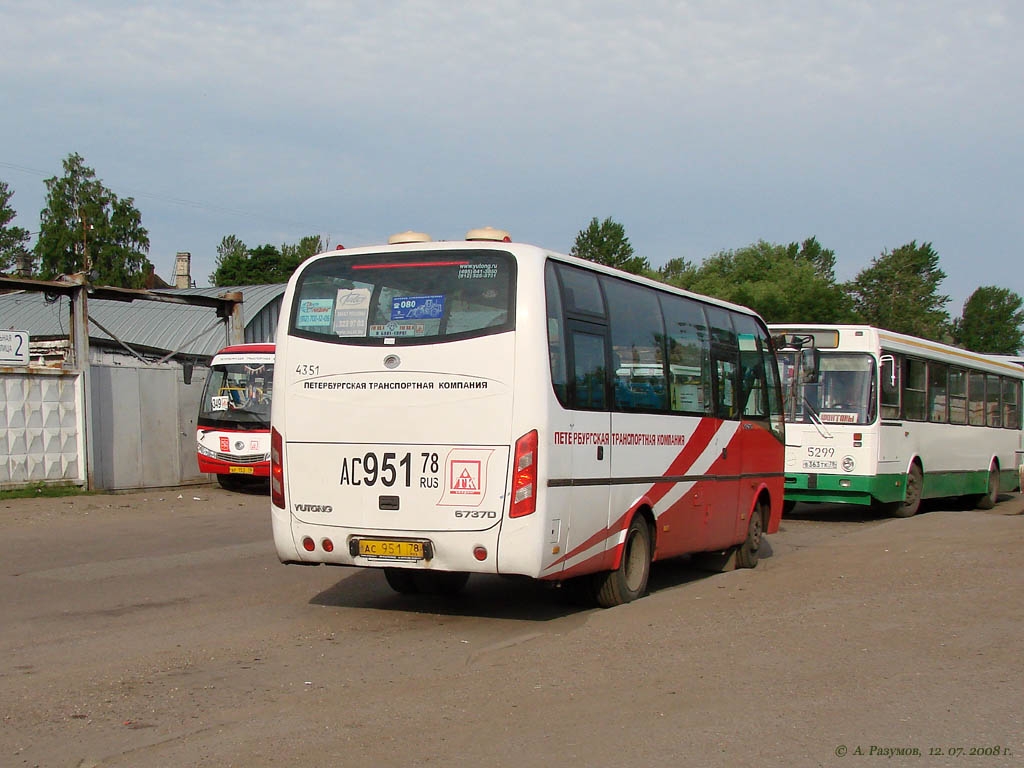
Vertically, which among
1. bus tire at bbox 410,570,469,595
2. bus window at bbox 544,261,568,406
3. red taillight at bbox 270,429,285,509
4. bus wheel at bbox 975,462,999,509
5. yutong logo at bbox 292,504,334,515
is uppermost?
Result: bus window at bbox 544,261,568,406

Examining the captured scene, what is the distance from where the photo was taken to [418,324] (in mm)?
8703

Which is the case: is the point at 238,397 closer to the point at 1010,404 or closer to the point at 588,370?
the point at 588,370

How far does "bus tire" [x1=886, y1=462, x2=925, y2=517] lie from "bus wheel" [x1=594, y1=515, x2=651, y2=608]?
33.5 feet

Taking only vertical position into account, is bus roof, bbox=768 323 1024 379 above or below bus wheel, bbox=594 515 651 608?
above

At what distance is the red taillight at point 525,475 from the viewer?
325 inches

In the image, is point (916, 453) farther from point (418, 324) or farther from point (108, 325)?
point (108, 325)

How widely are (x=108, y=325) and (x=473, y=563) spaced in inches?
1662

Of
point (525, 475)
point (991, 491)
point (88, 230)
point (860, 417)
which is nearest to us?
point (525, 475)

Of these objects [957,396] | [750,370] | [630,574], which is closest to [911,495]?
[957,396]

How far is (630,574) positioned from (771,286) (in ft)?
245

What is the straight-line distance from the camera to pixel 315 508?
29.3 ft

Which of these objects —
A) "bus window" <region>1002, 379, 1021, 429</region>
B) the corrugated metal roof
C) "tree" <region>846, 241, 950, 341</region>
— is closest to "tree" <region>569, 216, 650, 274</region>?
"tree" <region>846, 241, 950, 341</region>

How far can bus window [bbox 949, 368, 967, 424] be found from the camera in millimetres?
20547

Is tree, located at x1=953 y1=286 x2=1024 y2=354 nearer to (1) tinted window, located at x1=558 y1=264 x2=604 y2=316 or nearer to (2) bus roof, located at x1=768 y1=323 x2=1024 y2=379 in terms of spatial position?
(2) bus roof, located at x1=768 y1=323 x2=1024 y2=379
